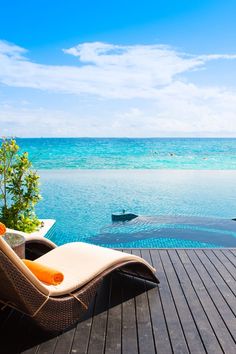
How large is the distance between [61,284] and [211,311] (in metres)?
1.10

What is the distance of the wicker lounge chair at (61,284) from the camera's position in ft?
7.22

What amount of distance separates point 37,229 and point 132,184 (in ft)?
23.5

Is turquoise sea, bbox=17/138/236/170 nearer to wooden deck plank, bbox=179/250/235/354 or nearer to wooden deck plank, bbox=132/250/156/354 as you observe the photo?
wooden deck plank, bbox=179/250/235/354

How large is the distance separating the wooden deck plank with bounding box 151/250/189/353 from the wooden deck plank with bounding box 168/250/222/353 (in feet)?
0.41

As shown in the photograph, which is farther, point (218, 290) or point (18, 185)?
point (18, 185)

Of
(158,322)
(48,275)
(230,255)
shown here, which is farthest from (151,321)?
(230,255)

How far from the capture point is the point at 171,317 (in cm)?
265

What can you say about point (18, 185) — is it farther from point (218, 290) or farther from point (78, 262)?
point (218, 290)

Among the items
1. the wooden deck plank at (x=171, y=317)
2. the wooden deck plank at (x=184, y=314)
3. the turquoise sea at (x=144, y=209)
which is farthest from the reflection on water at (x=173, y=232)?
the wooden deck plank at (x=171, y=317)

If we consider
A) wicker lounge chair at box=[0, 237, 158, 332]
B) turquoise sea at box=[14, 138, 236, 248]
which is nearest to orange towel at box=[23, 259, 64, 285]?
wicker lounge chair at box=[0, 237, 158, 332]

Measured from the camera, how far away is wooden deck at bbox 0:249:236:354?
2.29 meters

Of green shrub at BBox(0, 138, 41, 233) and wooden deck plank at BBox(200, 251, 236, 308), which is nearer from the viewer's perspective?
wooden deck plank at BBox(200, 251, 236, 308)

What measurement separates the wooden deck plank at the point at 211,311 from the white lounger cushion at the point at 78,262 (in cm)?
57

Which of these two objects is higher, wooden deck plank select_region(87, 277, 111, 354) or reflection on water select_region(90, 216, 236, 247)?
wooden deck plank select_region(87, 277, 111, 354)
